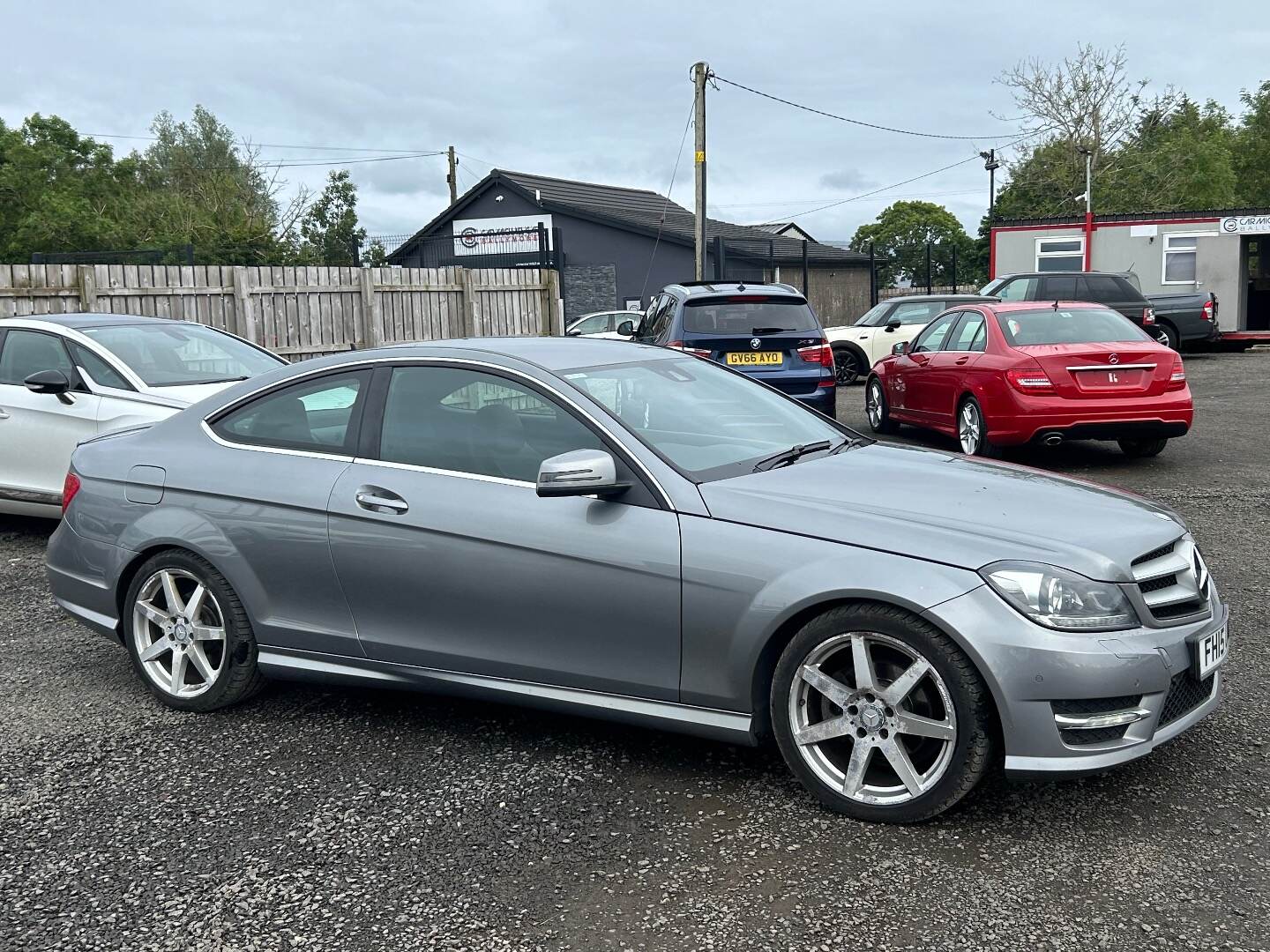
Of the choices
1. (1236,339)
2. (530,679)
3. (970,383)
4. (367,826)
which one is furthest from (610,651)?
(1236,339)

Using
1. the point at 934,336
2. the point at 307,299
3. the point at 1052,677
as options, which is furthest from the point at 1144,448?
the point at 307,299

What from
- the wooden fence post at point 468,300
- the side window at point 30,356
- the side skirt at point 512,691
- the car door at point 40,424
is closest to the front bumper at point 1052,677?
the side skirt at point 512,691

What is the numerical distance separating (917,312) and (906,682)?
16.8m

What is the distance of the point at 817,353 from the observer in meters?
11.7

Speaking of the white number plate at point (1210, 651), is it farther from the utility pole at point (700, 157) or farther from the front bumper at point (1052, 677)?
the utility pole at point (700, 157)

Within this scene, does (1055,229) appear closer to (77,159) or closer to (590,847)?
(590,847)

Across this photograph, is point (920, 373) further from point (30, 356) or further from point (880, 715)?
point (880, 715)

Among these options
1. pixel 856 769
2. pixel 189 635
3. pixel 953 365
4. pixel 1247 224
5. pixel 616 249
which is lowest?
pixel 856 769

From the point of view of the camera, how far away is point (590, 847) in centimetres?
359

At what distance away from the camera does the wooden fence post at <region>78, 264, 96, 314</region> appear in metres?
13.2

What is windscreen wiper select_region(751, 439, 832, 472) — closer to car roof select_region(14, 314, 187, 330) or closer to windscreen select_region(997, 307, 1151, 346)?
car roof select_region(14, 314, 187, 330)

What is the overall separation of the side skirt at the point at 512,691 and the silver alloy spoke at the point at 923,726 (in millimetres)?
482

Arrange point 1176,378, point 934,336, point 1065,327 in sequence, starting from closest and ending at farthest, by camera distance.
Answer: point 1176,378 → point 1065,327 → point 934,336

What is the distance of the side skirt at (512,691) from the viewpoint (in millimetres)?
3867
